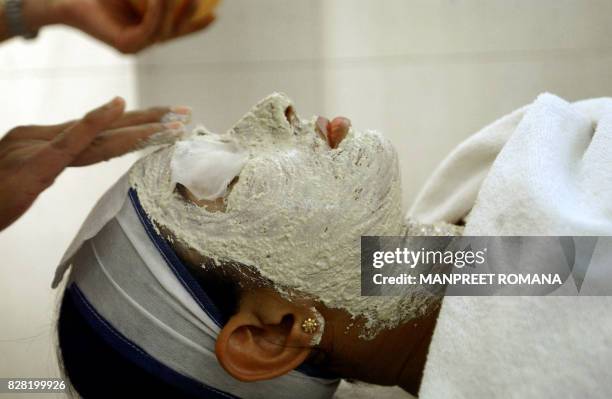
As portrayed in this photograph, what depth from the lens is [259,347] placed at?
2.60ft

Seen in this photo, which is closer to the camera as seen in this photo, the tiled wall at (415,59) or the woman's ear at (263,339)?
the woman's ear at (263,339)

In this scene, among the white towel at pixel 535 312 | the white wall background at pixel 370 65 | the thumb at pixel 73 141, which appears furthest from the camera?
the white wall background at pixel 370 65

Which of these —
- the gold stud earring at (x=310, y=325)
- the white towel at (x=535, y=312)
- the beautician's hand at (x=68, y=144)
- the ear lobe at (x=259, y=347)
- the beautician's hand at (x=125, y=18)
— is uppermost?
the beautician's hand at (x=125, y=18)

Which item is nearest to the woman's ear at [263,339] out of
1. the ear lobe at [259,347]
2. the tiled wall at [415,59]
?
the ear lobe at [259,347]

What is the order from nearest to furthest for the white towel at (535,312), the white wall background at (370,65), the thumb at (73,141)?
the white towel at (535,312) → the thumb at (73,141) → the white wall background at (370,65)

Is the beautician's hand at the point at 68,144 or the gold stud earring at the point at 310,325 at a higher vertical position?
the beautician's hand at the point at 68,144

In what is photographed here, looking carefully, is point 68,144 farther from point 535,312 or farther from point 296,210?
point 535,312

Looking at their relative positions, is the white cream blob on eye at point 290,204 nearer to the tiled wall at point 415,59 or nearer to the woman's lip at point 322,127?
the woman's lip at point 322,127

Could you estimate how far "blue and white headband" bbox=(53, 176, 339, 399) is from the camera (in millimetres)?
784

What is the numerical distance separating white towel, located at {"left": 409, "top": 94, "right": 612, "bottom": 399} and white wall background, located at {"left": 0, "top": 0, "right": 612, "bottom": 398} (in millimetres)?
591

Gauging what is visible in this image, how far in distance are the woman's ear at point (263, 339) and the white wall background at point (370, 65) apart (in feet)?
1.90

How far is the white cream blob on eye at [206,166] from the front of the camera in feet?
2.56

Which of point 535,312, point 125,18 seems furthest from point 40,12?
point 535,312

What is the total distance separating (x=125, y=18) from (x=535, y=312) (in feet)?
1.85
